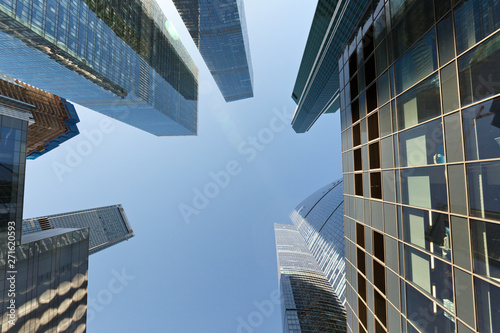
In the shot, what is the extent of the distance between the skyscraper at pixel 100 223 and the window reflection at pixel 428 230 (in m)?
175

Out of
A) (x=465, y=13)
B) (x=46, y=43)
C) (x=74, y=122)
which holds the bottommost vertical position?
(x=465, y=13)

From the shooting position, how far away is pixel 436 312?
9.42 m

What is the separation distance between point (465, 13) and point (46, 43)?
86936mm

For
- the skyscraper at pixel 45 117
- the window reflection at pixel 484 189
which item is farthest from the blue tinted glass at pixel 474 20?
the skyscraper at pixel 45 117

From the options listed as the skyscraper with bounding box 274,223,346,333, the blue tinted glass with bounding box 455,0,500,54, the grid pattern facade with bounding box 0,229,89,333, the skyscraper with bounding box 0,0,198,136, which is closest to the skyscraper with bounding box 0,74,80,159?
the skyscraper with bounding box 0,0,198,136

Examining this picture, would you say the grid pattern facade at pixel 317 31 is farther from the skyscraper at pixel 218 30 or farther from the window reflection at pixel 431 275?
the window reflection at pixel 431 275

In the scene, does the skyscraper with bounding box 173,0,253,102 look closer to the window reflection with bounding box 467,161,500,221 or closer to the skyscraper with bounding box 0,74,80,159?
the skyscraper with bounding box 0,74,80,159

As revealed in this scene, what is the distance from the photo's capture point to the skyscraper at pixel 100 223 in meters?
147

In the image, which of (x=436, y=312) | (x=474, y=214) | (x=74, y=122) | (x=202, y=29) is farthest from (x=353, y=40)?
(x=202, y=29)

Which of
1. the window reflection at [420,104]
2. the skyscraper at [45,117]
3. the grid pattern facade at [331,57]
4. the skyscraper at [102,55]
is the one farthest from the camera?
the grid pattern facade at [331,57]

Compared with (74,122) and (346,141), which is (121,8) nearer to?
(74,122)

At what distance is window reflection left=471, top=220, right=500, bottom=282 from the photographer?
22.7 ft

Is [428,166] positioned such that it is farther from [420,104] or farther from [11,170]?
[11,170]

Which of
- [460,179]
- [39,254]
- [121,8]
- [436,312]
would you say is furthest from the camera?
[121,8]
